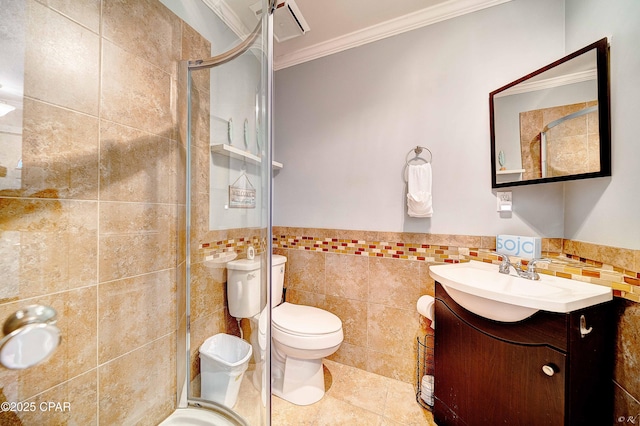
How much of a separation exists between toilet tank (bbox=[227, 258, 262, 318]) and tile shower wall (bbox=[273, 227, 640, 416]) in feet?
2.55

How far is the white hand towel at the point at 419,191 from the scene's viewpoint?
4.63 feet

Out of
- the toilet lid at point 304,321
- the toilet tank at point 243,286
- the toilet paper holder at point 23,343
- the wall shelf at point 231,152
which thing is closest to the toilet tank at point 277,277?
the toilet lid at point 304,321

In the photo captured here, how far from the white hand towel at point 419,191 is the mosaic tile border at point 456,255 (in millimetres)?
228

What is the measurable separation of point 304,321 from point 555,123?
171cm

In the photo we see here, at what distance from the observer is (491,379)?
0.92 metres

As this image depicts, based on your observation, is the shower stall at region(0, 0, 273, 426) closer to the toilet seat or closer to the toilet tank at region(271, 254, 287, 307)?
the toilet seat

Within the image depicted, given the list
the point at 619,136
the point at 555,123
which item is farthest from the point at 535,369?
the point at 555,123

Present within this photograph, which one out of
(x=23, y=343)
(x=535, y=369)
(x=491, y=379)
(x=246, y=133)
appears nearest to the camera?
(x=23, y=343)

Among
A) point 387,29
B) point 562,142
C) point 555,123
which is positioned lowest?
point 562,142

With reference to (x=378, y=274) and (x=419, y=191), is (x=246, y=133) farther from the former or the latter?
(x=378, y=274)

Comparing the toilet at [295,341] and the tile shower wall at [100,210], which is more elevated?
the tile shower wall at [100,210]

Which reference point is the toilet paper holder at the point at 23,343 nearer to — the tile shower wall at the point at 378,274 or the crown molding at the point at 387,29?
the tile shower wall at the point at 378,274

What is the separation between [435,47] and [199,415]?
2417 millimetres

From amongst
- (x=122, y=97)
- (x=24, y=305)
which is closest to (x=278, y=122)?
(x=122, y=97)
